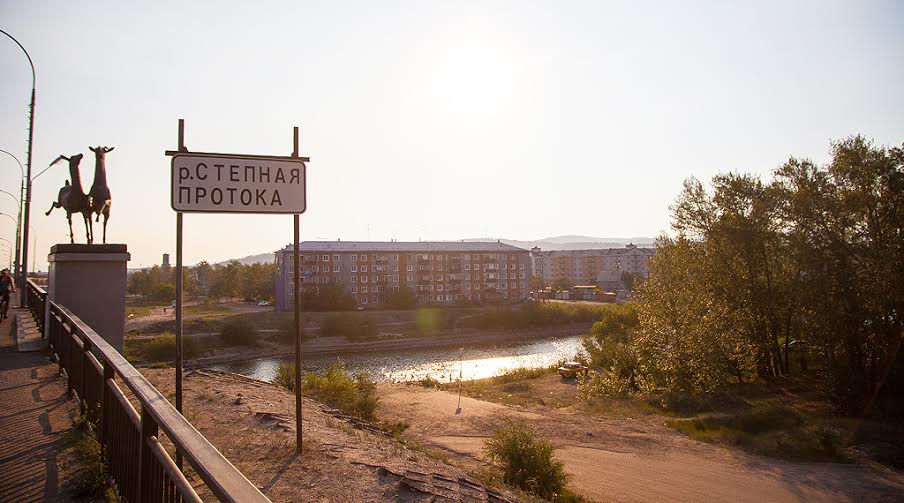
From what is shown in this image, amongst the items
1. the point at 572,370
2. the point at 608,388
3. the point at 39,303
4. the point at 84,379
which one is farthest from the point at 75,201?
the point at 572,370

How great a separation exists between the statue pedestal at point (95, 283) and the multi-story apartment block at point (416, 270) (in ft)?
202

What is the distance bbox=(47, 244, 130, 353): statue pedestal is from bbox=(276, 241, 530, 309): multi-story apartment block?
61.5 m

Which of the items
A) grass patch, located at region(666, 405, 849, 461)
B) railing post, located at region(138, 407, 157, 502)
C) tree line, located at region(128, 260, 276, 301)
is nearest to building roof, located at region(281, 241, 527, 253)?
tree line, located at region(128, 260, 276, 301)

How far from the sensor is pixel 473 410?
72.1 feet

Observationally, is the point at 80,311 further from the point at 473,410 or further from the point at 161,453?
the point at 473,410

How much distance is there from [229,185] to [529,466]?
905cm

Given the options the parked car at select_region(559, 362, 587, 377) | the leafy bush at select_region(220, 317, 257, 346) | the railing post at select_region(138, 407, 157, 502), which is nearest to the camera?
the railing post at select_region(138, 407, 157, 502)

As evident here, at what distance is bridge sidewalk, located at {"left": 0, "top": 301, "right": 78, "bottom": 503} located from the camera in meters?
4.18

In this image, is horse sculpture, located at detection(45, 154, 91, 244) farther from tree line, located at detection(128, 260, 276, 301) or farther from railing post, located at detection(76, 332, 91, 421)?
tree line, located at detection(128, 260, 276, 301)

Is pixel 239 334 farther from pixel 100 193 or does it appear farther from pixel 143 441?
pixel 143 441

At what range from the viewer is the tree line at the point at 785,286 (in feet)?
65.8

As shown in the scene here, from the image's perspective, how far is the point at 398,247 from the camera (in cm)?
8094

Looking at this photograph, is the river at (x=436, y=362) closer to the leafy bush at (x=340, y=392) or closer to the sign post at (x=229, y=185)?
the leafy bush at (x=340, y=392)

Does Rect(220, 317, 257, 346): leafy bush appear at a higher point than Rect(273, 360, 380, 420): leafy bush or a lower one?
lower
